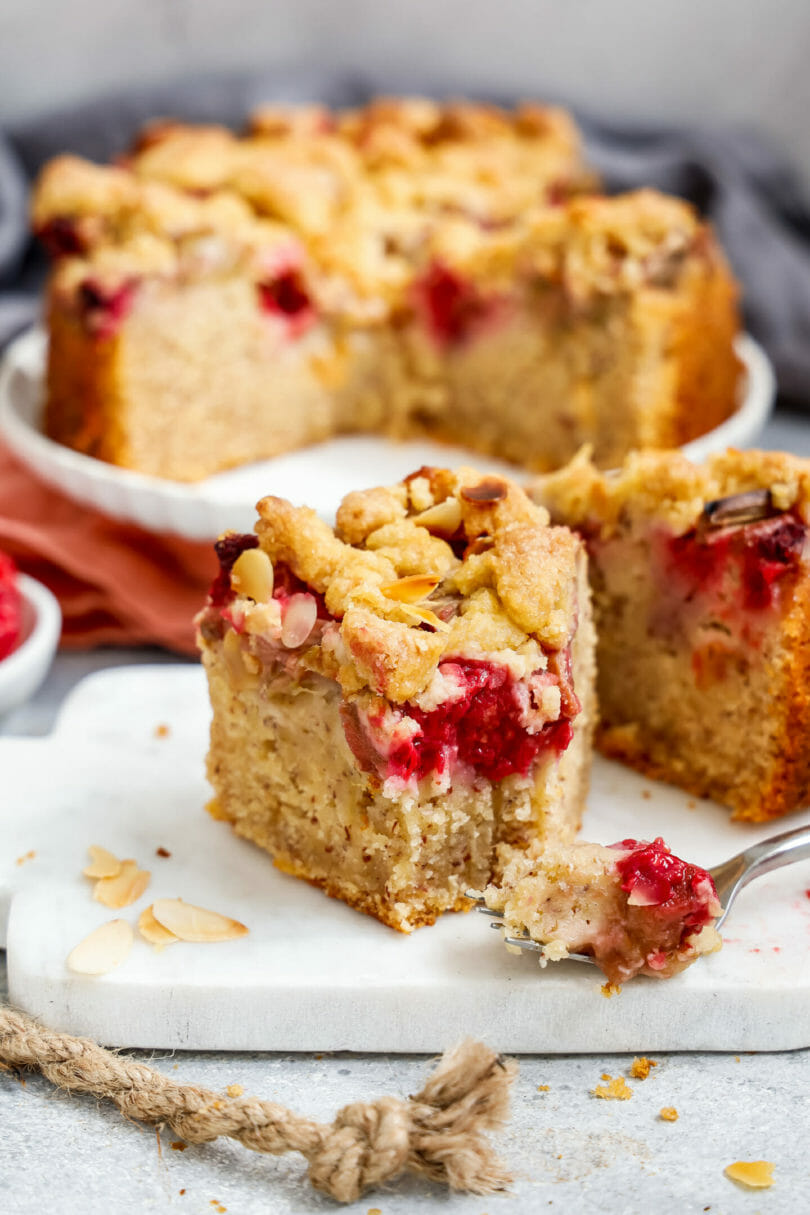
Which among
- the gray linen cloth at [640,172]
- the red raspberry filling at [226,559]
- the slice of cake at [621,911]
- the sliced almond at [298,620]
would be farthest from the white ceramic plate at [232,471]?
the slice of cake at [621,911]

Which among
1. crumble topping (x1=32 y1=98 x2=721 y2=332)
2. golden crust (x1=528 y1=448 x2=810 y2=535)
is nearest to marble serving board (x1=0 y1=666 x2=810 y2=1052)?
golden crust (x1=528 y1=448 x2=810 y2=535)

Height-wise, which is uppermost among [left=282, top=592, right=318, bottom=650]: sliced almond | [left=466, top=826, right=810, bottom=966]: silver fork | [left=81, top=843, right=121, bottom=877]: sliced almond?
[left=282, top=592, right=318, bottom=650]: sliced almond

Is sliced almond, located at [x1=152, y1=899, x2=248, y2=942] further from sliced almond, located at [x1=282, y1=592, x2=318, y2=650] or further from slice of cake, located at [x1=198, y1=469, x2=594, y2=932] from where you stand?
sliced almond, located at [x1=282, y1=592, x2=318, y2=650]

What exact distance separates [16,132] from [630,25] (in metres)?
2.53

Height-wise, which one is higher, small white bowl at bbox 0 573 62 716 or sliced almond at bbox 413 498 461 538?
sliced almond at bbox 413 498 461 538

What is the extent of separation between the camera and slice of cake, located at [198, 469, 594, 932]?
2.28m

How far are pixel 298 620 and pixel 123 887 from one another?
55 centimetres

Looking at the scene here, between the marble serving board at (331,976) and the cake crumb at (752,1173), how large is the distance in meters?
0.25

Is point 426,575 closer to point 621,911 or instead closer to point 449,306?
point 621,911

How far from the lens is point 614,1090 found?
2166 mm

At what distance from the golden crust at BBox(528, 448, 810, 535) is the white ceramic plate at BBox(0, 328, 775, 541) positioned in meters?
0.91

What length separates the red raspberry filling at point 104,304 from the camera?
13.1 feet

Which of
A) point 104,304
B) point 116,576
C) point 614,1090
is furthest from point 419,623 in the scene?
point 104,304

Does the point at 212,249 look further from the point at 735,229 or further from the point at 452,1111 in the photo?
the point at 452,1111
